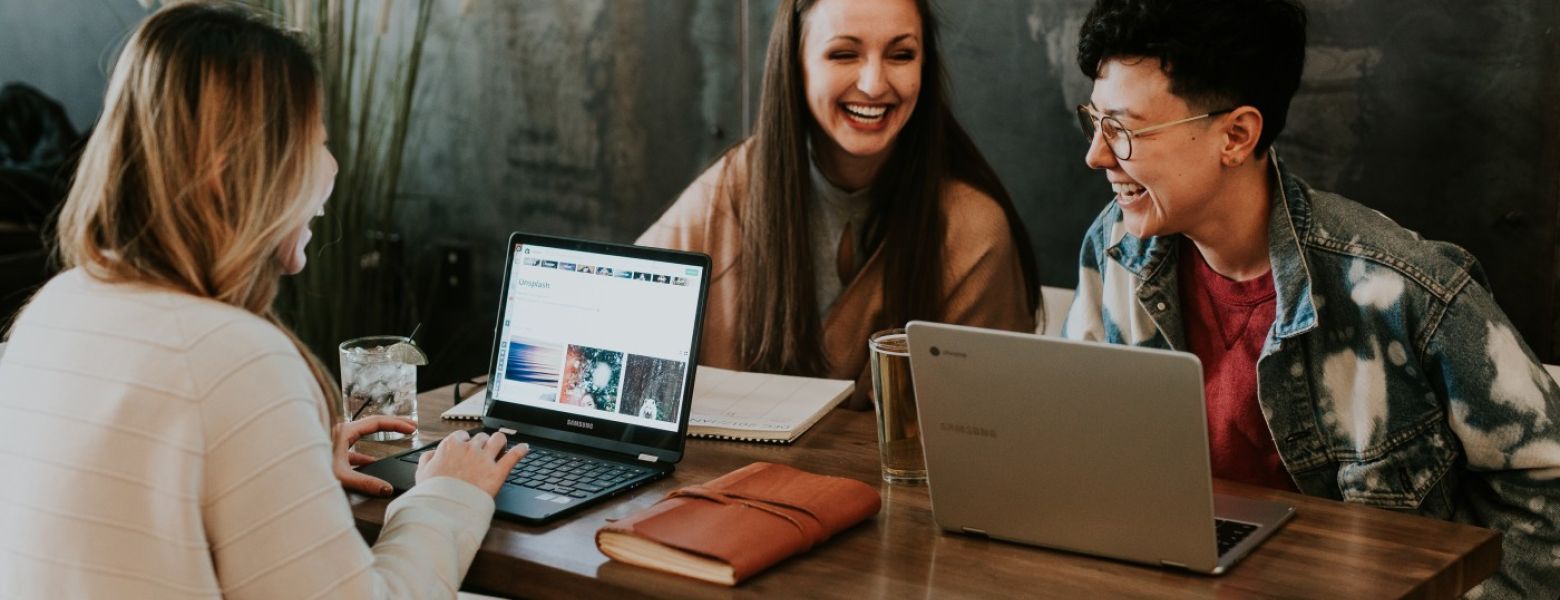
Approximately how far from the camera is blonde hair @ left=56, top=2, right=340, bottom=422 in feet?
4.11

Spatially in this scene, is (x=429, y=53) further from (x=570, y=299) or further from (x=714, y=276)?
(x=570, y=299)

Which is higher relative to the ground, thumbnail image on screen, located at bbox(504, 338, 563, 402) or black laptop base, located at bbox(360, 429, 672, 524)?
thumbnail image on screen, located at bbox(504, 338, 563, 402)

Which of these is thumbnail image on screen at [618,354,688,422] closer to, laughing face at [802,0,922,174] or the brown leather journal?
the brown leather journal

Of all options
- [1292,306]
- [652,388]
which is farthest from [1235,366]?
[652,388]

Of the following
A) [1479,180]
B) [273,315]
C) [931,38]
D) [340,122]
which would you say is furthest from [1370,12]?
[340,122]

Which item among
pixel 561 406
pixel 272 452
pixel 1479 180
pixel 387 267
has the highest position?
pixel 1479 180

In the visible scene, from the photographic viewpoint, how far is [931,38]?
243 cm

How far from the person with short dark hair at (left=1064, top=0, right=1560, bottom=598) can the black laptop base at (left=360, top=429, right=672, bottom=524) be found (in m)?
0.71

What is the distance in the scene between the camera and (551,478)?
64.7 inches

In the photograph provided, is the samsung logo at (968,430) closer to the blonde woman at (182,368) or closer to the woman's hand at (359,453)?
the blonde woman at (182,368)

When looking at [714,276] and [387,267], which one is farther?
[387,267]

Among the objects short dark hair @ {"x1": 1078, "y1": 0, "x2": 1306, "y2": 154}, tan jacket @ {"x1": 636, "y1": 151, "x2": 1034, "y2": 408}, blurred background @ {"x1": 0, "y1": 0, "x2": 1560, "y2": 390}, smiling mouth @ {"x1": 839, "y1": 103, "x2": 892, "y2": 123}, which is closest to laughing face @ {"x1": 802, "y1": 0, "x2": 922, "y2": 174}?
smiling mouth @ {"x1": 839, "y1": 103, "x2": 892, "y2": 123}

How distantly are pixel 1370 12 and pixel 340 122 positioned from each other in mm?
2151

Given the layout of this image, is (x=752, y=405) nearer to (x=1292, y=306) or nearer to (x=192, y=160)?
(x=1292, y=306)
